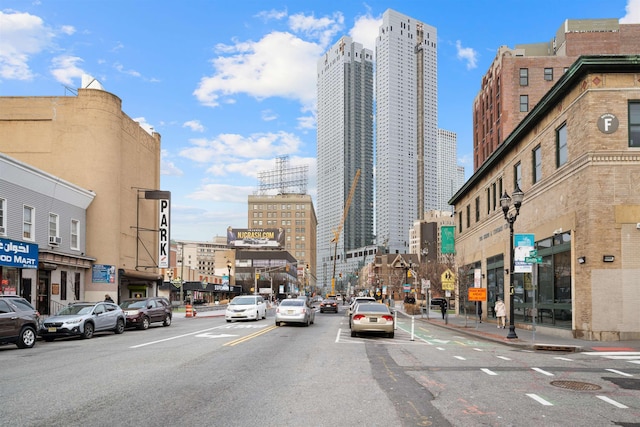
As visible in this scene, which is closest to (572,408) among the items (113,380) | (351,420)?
(351,420)

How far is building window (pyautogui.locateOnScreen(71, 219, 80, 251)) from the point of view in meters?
35.2

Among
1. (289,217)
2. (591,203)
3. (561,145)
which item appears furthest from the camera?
(289,217)

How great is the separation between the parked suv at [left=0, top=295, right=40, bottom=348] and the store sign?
289 inches

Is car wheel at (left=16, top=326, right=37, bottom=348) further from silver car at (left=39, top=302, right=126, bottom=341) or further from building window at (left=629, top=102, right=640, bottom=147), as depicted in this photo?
building window at (left=629, top=102, right=640, bottom=147)

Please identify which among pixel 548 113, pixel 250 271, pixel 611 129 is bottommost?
pixel 250 271

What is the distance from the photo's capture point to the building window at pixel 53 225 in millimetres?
32469

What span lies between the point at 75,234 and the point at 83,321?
1492 cm

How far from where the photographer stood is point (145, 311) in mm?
29156

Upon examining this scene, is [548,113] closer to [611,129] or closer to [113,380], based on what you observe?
[611,129]

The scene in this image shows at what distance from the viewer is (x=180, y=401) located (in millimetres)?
8734

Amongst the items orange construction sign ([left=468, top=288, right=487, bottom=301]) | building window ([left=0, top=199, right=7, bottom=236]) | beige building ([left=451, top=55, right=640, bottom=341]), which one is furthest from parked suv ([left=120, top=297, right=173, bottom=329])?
beige building ([left=451, top=55, right=640, bottom=341])

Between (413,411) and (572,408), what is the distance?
248cm

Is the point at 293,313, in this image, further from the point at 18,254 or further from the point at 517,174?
the point at 517,174

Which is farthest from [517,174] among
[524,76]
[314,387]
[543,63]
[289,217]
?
[289,217]
